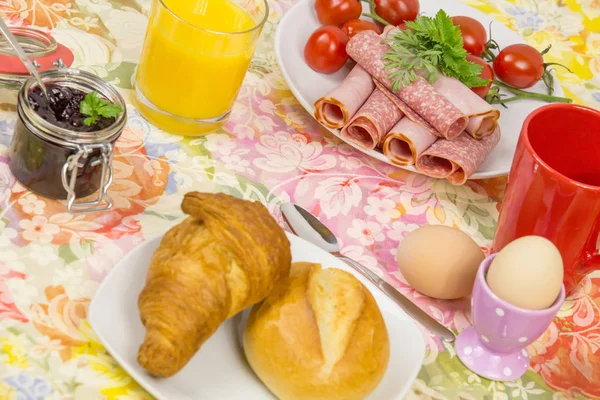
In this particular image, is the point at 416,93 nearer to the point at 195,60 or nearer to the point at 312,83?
the point at 312,83

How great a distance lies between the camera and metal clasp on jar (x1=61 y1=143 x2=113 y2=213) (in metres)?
1.10

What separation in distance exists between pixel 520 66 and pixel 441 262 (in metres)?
0.63

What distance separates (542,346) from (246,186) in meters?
0.55

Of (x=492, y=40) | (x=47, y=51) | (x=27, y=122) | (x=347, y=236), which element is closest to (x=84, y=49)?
(x=47, y=51)

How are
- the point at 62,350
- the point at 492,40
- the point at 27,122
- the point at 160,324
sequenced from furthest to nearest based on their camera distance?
the point at 492,40 → the point at 27,122 → the point at 62,350 → the point at 160,324

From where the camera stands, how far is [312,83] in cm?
157

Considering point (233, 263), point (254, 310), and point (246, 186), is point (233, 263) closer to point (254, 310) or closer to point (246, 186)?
point (254, 310)

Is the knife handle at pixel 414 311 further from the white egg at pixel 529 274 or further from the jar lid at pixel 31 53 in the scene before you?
the jar lid at pixel 31 53

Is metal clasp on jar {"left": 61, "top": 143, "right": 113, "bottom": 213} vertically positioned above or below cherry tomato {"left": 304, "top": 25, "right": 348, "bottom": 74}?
below

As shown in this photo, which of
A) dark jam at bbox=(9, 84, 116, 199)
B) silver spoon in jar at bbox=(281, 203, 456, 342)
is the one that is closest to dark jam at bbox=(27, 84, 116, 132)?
dark jam at bbox=(9, 84, 116, 199)

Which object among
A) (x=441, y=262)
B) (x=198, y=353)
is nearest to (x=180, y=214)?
(x=198, y=353)

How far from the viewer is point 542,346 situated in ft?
4.15

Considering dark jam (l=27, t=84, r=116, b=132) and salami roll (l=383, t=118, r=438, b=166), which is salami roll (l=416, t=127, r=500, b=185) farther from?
dark jam (l=27, t=84, r=116, b=132)

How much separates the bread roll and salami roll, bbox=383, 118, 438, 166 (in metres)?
0.46
